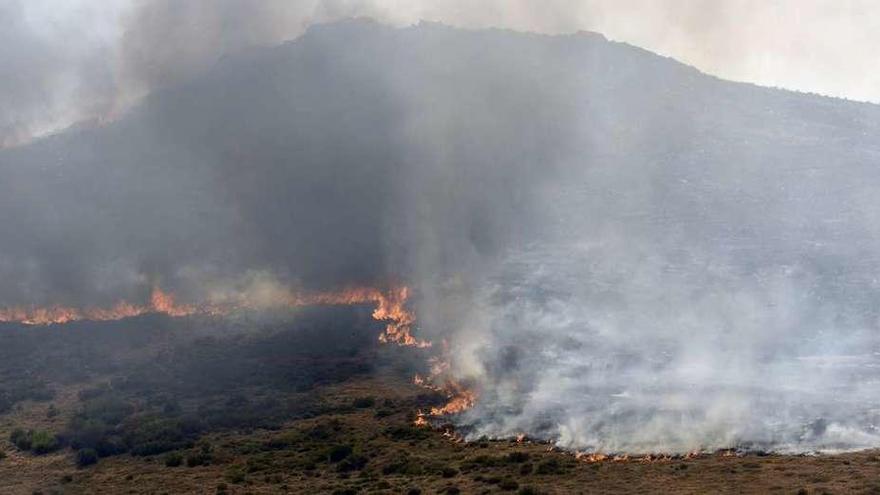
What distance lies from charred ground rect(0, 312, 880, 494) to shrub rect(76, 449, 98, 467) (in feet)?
0.31

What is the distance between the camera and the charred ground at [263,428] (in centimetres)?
5272

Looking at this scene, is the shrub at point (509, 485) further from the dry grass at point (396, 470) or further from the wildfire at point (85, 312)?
the wildfire at point (85, 312)

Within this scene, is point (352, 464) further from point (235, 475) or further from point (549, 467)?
point (549, 467)

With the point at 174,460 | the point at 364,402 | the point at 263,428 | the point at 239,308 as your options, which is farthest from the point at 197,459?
the point at 239,308

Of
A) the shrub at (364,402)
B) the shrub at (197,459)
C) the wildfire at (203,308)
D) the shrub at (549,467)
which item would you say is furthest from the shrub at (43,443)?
the wildfire at (203,308)

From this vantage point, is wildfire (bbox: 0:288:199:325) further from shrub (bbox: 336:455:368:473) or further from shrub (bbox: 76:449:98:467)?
shrub (bbox: 336:455:368:473)

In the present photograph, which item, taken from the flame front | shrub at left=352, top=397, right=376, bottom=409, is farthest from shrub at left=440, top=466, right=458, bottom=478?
the flame front

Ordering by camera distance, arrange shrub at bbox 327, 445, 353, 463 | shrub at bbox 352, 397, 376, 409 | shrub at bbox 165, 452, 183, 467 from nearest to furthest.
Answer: shrub at bbox 327, 445, 353, 463
shrub at bbox 165, 452, 183, 467
shrub at bbox 352, 397, 376, 409

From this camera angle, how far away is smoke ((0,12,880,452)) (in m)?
78.6

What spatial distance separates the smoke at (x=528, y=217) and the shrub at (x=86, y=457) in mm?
33736

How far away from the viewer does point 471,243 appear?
133 m

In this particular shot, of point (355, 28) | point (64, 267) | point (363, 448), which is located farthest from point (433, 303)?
point (355, 28)

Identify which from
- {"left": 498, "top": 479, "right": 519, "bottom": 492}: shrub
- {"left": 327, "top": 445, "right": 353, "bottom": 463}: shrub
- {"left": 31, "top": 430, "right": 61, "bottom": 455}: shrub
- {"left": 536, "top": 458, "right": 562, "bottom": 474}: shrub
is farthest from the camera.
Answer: {"left": 31, "top": 430, "right": 61, "bottom": 455}: shrub

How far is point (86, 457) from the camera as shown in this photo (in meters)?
69.1
